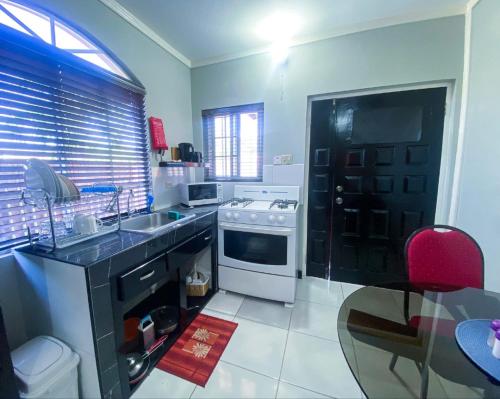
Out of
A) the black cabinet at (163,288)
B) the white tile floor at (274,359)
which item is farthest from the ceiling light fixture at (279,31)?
the white tile floor at (274,359)

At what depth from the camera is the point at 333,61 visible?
2.08 m

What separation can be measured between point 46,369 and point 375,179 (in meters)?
2.68

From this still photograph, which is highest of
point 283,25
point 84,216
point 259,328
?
point 283,25

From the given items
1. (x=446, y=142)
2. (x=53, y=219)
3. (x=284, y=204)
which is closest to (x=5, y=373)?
(x=53, y=219)

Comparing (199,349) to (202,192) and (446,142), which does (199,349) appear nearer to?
(202,192)

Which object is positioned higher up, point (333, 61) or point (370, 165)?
point (333, 61)

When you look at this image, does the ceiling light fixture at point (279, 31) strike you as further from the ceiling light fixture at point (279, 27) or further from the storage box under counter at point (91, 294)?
the storage box under counter at point (91, 294)

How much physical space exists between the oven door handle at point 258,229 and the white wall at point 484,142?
140 cm

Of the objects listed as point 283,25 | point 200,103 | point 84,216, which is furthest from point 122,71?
point 283,25

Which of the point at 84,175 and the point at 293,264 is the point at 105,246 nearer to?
the point at 84,175

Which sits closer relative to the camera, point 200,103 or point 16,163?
point 16,163

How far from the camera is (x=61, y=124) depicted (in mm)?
1341

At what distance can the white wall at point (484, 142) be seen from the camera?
4.76 feet

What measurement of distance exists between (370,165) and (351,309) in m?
1.52
